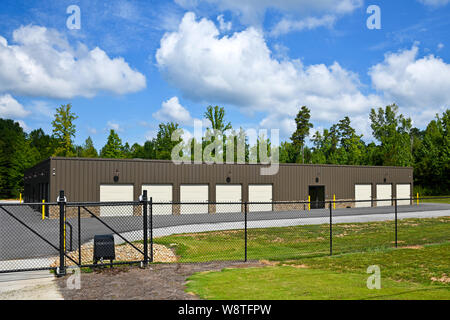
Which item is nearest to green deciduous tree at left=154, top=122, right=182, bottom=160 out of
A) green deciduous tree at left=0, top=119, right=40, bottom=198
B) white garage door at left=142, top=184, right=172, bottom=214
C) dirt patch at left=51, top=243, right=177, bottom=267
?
green deciduous tree at left=0, top=119, right=40, bottom=198

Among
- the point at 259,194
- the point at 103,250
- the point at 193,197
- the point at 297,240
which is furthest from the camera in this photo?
the point at 259,194

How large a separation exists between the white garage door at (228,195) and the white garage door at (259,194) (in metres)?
1.25

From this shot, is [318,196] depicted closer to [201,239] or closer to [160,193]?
[160,193]

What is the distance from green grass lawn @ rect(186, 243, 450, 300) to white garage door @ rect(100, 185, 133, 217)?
846 inches

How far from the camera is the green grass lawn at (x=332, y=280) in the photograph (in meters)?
8.16

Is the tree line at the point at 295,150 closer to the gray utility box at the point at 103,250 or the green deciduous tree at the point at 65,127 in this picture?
the green deciduous tree at the point at 65,127

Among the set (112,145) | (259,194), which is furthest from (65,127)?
(259,194)

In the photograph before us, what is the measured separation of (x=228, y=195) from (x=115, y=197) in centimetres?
1046

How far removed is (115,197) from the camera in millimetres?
30531

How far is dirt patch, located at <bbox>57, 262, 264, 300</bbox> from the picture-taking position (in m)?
8.20
